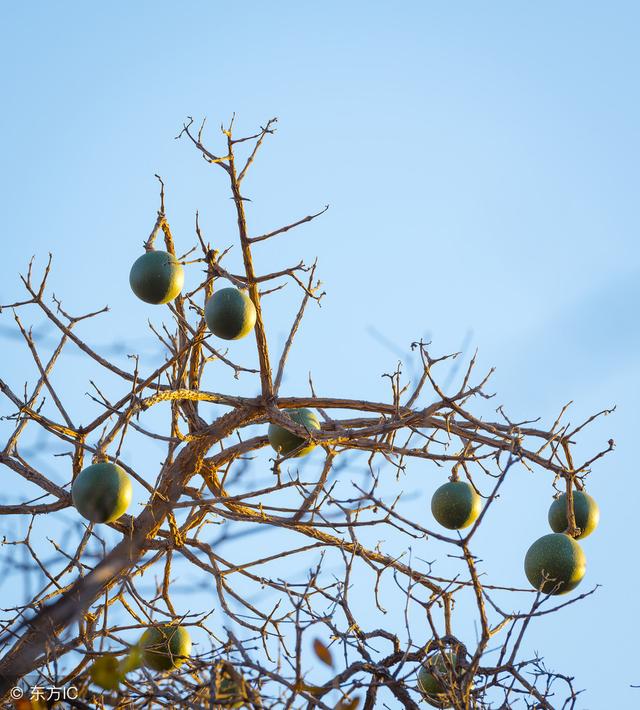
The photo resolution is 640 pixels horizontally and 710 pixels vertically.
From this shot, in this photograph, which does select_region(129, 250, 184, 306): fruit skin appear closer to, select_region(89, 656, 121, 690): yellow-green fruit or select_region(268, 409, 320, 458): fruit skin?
select_region(268, 409, 320, 458): fruit skin

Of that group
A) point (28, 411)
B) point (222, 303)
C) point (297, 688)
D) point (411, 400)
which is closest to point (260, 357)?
point (222, 303)

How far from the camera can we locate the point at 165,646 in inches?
174

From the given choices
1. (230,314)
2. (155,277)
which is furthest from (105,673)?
(155,277)

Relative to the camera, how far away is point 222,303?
429 centimetres

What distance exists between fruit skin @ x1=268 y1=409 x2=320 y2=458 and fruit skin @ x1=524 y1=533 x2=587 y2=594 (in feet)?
3.61

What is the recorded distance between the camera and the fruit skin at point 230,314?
4270mm

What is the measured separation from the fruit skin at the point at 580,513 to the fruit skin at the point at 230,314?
160cm

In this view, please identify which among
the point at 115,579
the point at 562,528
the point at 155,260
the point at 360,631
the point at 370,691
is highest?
the point at 155,260

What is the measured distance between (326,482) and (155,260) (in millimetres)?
1343

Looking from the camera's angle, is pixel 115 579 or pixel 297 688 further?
pixel 115 579

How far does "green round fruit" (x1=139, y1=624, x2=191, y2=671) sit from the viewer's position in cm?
439

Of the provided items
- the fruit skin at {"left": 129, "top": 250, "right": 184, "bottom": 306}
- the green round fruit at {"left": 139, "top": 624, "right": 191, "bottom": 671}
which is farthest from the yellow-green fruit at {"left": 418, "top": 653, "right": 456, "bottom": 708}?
the fruit skin at {"left": 129, "top": 250, "right": 184, "bottom": 306}

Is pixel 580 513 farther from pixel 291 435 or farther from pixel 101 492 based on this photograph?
pixel 101 492

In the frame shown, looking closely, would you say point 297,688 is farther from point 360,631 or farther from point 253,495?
point 253,495
